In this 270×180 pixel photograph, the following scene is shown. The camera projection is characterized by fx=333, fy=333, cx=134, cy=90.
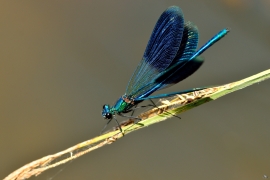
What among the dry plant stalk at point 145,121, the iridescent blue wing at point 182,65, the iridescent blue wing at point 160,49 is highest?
the iridescent blue wing at point 160,49

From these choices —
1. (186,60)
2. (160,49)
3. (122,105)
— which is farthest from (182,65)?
(122,105)

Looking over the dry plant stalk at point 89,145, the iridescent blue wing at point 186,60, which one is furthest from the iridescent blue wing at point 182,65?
the dry plant stalk at point 89,145

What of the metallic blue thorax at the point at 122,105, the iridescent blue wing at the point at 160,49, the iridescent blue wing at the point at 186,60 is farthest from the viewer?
the metallic blue thorax at the point at 122,105

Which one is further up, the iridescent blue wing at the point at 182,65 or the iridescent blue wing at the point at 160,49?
the iridescent blue wing at the point at 160,49

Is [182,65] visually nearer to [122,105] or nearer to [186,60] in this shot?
[186,60]

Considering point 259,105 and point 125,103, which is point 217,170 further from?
point 125,103

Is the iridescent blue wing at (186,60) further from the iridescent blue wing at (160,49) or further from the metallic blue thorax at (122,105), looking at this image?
the metallic blue thorax at (122,105)

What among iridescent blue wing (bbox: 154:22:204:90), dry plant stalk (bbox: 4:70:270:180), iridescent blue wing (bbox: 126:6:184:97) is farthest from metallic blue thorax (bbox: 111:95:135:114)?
dry plant stalk (bbox: 4:70:270:180)

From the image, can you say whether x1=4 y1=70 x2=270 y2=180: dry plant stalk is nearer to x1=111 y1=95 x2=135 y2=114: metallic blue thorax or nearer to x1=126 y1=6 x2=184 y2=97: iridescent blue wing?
x1=126 y1=6 x2=184 y2=97: iridescent blue wing

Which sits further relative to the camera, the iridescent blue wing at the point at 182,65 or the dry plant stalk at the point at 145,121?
the iridescent blue wing at the point at 182,65
